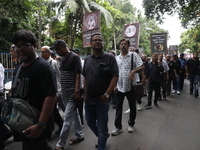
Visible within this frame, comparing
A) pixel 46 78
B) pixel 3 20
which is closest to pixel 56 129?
pixel 46 78

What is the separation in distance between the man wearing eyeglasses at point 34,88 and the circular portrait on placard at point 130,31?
7.83m

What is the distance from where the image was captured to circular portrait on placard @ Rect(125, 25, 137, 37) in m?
8.97

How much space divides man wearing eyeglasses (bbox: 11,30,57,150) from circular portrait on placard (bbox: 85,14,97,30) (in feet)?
18.8

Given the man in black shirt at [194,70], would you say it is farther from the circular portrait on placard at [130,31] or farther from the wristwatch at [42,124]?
the wristwatch at [42,124]

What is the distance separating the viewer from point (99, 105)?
2.65 metres

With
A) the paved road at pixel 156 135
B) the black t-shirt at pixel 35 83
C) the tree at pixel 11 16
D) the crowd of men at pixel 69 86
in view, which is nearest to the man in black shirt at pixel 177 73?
the paved road at pixel 156 135

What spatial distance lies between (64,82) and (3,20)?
22.3 ft

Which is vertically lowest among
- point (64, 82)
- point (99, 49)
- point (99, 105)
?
point (99, 105)

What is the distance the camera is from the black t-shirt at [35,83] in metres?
1.68

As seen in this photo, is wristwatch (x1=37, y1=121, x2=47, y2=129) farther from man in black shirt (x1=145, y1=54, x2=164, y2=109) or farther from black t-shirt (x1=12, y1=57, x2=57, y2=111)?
man in black shirt (x1=145, y1=54, x2=164, y2=109)

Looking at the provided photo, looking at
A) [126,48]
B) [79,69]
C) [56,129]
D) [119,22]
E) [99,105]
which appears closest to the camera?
[99,105]

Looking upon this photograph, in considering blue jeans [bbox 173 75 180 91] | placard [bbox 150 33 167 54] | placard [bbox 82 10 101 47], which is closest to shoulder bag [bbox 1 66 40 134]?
placard [bbox 82 10 101 47]

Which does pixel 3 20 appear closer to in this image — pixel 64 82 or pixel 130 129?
pixel 64 82

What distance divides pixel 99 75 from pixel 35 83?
113cm
